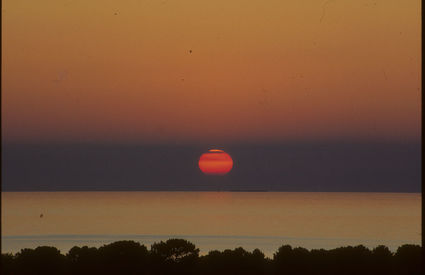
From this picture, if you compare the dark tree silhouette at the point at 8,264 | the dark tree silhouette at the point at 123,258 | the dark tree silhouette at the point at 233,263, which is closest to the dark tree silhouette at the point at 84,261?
the dark tree silhouette at the point at 123,258

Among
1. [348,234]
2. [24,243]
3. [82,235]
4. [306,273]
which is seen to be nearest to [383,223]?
[348,234]

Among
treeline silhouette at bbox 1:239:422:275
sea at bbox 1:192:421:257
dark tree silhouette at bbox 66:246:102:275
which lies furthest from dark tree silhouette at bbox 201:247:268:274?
sea at bbox 1:192:421:257

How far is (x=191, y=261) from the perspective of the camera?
1325 inches

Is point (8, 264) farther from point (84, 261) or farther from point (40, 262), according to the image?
point (84, 261)

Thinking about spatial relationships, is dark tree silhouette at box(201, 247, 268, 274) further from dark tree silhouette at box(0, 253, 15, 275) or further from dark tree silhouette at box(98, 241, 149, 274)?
dark tree silhouette at box(0, 253, 15, 275)

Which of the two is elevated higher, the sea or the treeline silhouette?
the sea

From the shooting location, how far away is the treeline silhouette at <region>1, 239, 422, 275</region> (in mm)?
33156

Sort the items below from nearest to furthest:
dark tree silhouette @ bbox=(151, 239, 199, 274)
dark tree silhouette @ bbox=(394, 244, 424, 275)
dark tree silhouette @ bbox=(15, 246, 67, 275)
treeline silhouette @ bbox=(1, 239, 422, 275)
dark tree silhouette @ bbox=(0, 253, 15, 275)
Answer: dark tree silhouette @ bbox=(0, 253, 15, 275) → dark tree silhouette @ bbox=(15, 246, 67, 275) → treeline silhouette @ bbox=(1, 239, 422, 275) → dark tree silhouette @ bbox=(151, 239, 199, 274) → dark tree silhouette @ bbox=(394, 244, 424, 275)

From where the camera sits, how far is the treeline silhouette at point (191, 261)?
33156 mm

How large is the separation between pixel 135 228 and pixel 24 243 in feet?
115

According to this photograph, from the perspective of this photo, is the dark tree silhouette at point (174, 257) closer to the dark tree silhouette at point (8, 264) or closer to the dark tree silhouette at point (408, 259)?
the dark tree silhouette at point (8, 264)

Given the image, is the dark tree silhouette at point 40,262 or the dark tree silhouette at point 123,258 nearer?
the dark tree silhouette at point 40,262

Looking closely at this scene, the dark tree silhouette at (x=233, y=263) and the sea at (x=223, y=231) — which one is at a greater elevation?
the sea at (x=223, y=231)

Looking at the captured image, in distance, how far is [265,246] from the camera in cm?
11906
